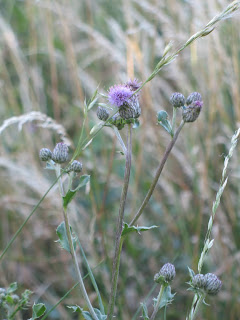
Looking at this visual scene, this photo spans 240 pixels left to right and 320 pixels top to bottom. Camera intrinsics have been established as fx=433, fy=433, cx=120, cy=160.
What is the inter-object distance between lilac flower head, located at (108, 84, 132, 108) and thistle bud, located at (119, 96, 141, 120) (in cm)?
1

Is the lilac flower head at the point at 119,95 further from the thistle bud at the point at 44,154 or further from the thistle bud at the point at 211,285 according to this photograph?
the thistle bud at the point at 211,285

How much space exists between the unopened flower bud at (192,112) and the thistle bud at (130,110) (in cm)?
11

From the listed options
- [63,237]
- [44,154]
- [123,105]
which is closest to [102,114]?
[123,105]

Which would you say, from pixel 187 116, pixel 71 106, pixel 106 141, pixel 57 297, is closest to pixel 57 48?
pixel 71 106

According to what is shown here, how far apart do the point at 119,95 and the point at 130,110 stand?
69 millimetres

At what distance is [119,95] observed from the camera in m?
1.01

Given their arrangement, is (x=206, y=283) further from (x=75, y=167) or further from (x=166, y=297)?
(x=75, y=167)

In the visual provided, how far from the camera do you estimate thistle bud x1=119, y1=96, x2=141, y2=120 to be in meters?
0.96

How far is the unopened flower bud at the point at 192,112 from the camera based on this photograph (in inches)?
38.1

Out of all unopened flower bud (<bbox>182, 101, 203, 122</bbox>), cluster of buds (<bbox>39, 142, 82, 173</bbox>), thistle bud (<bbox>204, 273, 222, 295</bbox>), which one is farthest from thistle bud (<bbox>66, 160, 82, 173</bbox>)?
thistle bud (<bbox>204, 273, 222, 295</bbox>)

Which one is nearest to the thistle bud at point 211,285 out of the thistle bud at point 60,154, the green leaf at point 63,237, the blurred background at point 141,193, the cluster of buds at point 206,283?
the cluster of buds at point 206,283

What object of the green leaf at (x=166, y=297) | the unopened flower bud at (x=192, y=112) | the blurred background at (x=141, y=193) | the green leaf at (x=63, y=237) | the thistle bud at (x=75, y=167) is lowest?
the green leaf at (x=166, y=297)

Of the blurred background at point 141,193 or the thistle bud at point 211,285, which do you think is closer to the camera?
the thistle bud at point 211,285

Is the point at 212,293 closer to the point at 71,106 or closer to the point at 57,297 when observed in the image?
the point at 57,297
